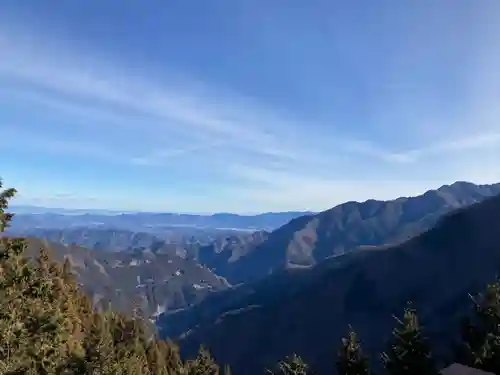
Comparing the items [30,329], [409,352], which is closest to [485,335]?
[409,352]

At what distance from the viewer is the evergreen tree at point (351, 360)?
4109 centimetres

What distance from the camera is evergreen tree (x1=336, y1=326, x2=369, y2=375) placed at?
135ft

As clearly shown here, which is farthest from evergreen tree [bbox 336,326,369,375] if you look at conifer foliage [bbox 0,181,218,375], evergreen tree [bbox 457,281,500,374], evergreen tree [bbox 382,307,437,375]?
conifer foliage [bbox 0,181,218,375]

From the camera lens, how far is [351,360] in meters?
41.4

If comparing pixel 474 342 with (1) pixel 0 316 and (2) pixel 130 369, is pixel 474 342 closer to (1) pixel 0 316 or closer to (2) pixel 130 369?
(2) pixel 130 369

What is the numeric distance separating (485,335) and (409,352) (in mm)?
10886

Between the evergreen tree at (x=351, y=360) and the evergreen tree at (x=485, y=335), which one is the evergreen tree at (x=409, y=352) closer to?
the evergreen tree at (x=351, y=360)

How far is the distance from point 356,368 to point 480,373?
10187 mm

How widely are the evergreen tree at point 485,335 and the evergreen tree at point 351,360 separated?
1045 cm

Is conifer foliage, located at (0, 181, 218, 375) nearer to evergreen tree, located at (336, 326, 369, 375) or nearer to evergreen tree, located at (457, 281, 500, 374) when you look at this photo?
evergreen tree, located at (336, 326, 369, 375)

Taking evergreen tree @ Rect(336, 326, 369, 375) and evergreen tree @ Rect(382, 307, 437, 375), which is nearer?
evergreen tree @ Rect(382, 307, 437, 375)

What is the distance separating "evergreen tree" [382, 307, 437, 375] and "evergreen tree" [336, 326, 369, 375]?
251 cm

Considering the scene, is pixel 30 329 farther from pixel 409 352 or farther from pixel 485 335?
pixel 485 335

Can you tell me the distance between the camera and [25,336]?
28.1 m
